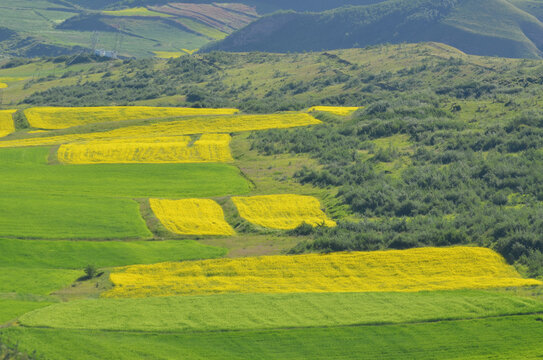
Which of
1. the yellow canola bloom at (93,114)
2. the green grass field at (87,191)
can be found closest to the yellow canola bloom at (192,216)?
the green grass field at (87,191)

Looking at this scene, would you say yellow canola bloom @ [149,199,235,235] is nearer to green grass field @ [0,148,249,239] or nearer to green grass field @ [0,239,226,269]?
green grass field @ [0,148,249,239]

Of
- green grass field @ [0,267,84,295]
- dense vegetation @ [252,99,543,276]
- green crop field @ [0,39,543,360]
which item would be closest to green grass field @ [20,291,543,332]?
green crop field @ [0,39,543,360]

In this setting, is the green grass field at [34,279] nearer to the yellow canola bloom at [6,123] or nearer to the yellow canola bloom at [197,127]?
the yellow canola bloom at [197,127]

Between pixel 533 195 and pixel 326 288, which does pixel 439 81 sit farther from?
pixel 326 288

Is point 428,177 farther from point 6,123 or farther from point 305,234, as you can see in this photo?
point 6,123

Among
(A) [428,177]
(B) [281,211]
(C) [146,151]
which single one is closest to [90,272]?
(B) [281,211]

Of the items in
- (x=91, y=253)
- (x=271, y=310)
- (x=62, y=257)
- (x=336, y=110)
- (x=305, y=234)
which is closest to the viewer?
(x=271, y=310)

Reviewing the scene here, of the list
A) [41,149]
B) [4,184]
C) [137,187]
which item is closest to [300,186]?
[137,187]
